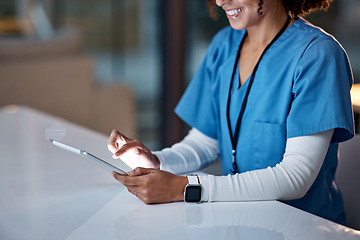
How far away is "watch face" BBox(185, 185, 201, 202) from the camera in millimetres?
974

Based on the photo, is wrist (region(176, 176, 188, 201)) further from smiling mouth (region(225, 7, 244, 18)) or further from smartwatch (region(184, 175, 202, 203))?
smiling mouth (region(225, 7, 244, 18))

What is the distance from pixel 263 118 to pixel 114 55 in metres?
3.33

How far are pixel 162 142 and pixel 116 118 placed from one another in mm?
656

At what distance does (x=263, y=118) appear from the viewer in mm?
1146

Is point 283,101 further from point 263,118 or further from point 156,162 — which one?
point 156,162

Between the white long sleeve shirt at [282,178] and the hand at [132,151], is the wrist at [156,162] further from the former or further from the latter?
the white long sleeve shirt at [282,178]

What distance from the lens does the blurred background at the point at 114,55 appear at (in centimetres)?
297

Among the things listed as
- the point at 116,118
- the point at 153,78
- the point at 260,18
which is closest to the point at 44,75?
the point at 116,118

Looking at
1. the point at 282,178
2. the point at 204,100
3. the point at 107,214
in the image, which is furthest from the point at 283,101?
the point at 107,214

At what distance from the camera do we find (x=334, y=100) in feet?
3.39

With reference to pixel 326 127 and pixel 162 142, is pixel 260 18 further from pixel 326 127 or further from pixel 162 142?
pixel 162 142

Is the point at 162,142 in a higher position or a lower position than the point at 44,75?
lower

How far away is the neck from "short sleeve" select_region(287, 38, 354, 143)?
5.5 inches

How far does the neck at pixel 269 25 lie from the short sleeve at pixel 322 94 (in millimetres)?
139
